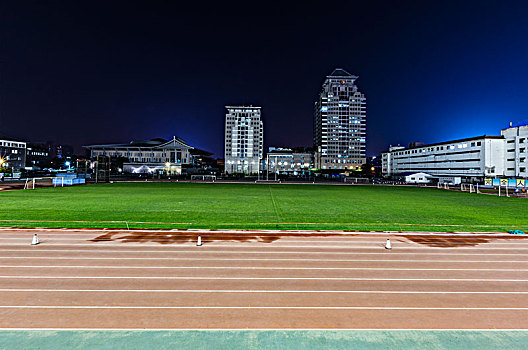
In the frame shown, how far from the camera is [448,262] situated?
1042cm

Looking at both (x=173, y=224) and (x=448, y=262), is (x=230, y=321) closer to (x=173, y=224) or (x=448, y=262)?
(x=448, y=262)

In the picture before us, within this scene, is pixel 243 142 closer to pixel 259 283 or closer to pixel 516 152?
pixel 516 152

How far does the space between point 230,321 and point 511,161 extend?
98.8 meters

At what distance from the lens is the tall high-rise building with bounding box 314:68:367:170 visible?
173m

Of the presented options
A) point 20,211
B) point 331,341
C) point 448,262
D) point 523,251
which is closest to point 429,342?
point 331,341

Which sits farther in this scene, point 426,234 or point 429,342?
point 426,234

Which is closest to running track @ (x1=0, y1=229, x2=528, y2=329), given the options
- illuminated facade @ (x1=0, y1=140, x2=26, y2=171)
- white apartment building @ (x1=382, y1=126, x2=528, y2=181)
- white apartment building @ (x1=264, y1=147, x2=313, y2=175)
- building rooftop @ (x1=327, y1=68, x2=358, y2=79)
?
white apartment building @ (x1=382, y1=126, x2=528, y2=181)

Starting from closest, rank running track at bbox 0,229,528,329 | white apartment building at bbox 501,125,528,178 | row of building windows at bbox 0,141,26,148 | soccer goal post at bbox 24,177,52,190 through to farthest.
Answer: running track at bbox 0,229,528,329
soccer goal post at bbox 24,177,52,190
white apartment building at bbox 501,125,528,178
row of building windows at bbox 0,141,26,148

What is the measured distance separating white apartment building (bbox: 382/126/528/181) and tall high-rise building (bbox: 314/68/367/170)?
6667 centimetres

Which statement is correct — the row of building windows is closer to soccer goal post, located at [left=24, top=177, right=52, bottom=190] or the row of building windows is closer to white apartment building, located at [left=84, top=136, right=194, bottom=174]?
white apartment building, located at [left=84, top=136, right=194, bottom=174]

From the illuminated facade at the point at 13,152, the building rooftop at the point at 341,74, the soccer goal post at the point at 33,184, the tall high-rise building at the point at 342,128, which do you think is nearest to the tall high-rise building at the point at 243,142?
the tall high-rise building at the point at 342,128

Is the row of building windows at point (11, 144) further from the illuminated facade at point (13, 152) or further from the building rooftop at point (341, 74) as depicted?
the building rooftop at point (341, 74)

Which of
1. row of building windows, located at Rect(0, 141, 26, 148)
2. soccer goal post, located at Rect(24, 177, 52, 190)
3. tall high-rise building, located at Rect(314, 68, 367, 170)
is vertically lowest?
soccer goal post, located at Rect(24, 177, 52, 190)

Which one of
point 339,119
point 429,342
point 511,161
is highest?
point 339,119
